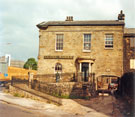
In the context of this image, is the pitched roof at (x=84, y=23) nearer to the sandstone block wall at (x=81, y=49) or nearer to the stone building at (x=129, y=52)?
the sandstone block wall at (x=81, y=49)

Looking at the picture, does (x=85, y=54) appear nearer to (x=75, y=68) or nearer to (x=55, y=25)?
(x=75, y=68)

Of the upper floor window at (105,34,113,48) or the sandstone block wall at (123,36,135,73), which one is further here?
the upper floor window at (105,34,113,48)

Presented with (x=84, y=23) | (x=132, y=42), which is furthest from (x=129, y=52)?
(x=84, y=23)

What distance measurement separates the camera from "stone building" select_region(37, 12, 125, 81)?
2042cm

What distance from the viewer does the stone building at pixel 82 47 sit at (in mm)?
20422

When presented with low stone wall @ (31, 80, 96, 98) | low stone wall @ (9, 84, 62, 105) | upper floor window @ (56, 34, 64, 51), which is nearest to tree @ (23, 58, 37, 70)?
upper floor window @ (56, 34, 64, 51)

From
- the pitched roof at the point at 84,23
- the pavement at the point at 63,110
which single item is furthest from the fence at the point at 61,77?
the pavement at the point at 63,110

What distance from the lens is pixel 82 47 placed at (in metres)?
21.1

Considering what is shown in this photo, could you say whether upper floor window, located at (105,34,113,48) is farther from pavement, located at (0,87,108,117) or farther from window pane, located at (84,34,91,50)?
pavement, located at (0,87,108,117)

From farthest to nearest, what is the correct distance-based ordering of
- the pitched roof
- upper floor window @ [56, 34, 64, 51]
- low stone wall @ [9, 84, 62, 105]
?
upper floor window @ [56, 34, 64, 51]
the pitched roof
low stone wall @ [9, 84, 62, 105]

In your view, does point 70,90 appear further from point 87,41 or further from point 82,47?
point 87,41

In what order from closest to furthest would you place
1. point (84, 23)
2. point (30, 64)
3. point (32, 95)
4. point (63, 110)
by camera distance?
point (63, 110)
point (32, 95)
point (84, 23)
point (30, 64)

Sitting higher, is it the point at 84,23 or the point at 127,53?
the point at 84,23

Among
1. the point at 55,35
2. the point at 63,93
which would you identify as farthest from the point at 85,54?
the point at 63,93
